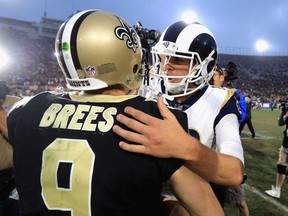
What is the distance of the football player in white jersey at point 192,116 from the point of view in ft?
4.17

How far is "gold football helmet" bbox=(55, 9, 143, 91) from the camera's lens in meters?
1.43

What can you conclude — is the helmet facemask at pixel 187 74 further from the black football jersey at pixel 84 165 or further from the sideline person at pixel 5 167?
the sideline person at pixel 5 167

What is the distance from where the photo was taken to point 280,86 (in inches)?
1684

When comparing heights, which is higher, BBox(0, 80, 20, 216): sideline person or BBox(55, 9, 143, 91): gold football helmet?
BBox(55, 9, 143, 91): gold football helmet

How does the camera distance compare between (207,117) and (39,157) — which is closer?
(39,157)

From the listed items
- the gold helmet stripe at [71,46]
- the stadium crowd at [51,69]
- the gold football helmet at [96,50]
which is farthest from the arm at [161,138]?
the stadium crowd at [51,69]

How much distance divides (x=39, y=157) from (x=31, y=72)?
31.9m

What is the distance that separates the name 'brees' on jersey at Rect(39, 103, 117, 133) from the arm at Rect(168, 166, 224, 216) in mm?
350

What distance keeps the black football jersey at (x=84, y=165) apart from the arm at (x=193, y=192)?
1.7 inches

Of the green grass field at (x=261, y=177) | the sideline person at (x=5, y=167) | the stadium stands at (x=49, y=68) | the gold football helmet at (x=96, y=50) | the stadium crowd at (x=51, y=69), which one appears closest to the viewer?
the gold football helmet at (x=96, y=50)

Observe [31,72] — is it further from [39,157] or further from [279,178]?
[39,157]

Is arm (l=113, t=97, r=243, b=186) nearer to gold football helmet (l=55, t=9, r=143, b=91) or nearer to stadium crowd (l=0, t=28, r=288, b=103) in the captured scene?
gold football helmet (l=55, t=9, r=143, b=91)

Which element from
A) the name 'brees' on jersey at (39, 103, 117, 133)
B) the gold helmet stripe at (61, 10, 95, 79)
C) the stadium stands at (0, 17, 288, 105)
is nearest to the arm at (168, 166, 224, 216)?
the name 'brees' on jersey at (39, 103, 117, 133)

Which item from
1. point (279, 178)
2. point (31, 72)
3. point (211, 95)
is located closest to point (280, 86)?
point (31, 72)
